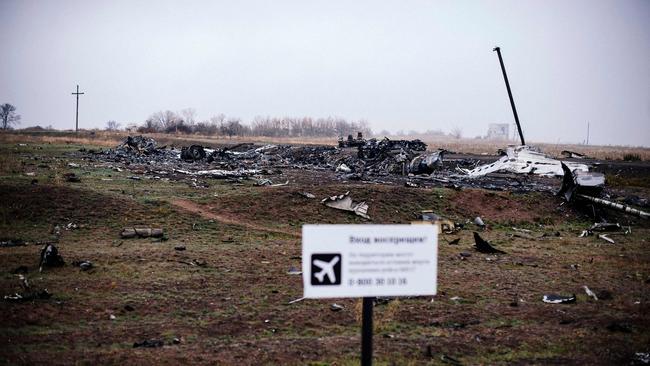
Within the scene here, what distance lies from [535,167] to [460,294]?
698 inches

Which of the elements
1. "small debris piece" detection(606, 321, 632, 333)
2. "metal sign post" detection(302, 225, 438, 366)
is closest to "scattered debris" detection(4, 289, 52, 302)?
"metal sign post" detection(302, 225, 438, 366)

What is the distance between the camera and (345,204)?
14.9 metres

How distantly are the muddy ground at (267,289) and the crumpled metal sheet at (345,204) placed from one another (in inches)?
10.8

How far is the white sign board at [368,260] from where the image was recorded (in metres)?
3.45

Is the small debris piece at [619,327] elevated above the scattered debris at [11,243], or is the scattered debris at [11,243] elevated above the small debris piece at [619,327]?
the small debris piece at [619,327]

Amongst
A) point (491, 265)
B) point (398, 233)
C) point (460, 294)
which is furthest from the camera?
point (491, 265)

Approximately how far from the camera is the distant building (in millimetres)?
167125

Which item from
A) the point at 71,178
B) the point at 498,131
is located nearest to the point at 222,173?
the point at 71,178

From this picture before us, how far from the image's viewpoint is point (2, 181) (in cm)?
1423

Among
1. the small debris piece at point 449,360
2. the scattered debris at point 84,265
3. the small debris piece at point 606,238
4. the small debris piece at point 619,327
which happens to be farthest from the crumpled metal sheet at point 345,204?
the small debris piece at point 449,360

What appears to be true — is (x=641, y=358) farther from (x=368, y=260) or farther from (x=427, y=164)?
(x=427, y=164)

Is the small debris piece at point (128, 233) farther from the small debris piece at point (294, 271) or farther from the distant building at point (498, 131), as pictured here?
the distant building at point (498, 131)

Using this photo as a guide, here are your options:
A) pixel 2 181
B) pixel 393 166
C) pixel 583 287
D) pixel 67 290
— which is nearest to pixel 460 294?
pixel 583 287

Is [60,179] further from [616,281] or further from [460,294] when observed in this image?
[616,281]
